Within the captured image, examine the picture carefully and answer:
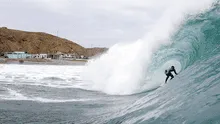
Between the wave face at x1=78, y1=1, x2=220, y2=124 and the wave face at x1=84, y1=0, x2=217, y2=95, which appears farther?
the wave face at x1=84, y1=0, x2=217, y2=95

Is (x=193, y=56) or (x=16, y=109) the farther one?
(x=193, y=56)

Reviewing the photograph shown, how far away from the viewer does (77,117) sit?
1458 centimetres

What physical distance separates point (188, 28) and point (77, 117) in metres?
11.7

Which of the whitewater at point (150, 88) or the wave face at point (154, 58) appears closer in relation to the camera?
the whitewater at point (150, 88)

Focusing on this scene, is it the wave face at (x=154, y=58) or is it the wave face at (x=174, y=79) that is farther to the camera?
the wave face at (x=154, y=58)

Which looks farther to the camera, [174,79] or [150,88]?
[150,88]

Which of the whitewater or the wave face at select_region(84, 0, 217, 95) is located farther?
the wave face at select_region(84, 0, 217, 95)

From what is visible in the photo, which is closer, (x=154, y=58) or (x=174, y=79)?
(x=174, y=79)

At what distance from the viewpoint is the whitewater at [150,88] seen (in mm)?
8853

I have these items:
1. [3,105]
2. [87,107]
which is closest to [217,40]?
[87,107]

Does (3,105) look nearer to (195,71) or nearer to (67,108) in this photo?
(67,108)

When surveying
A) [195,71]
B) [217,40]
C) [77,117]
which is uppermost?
[217,40]

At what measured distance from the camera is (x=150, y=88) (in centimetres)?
2491

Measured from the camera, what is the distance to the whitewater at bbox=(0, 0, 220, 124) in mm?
8853
